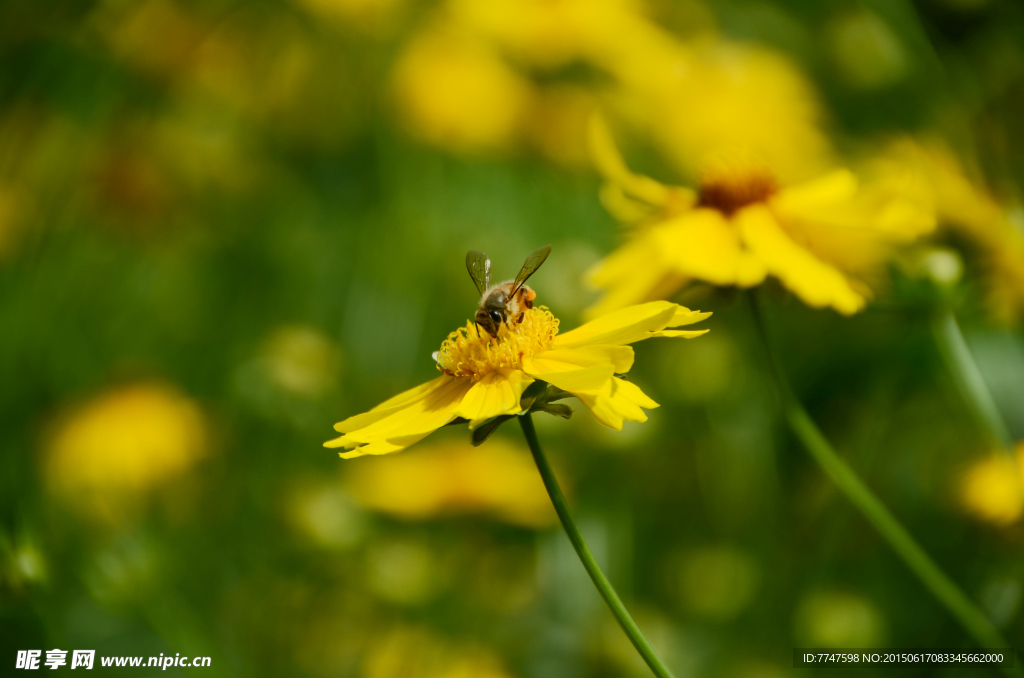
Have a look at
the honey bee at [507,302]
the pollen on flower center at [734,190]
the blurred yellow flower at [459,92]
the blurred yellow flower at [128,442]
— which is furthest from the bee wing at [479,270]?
the blurred yellow flower at [459,92]

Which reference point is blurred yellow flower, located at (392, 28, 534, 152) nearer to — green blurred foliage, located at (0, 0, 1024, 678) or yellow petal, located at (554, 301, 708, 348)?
green blurred foliage, located at (0, 0, 1024, 678)

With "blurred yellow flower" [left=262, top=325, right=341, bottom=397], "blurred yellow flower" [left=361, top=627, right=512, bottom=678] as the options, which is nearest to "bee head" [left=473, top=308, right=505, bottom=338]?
"blurred yellow flower" [left=361, top=627, right=512, bottom=678]

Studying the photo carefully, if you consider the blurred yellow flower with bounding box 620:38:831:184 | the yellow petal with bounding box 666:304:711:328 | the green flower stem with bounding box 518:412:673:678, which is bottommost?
the green flower stem with bounding box 518:412:673:678

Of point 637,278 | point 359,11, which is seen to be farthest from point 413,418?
point 359,11

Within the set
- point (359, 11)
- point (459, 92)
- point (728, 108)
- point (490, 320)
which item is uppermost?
point (359, 11)

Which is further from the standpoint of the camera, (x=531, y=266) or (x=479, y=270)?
(x=479, y=270)

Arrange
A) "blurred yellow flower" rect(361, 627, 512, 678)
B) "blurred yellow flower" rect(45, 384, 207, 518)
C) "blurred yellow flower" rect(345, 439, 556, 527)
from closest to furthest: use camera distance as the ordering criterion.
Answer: "blurred yellow flower" rect(361, 627, 512, 678) < "blurred yellow flower" rect(345, 439, 556, 527) < "blurred yellow flower" rect(45, 384, 207, 518)

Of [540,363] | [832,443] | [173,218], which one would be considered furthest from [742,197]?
[173,218]

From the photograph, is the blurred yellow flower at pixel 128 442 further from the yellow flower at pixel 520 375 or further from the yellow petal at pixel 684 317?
the yellow petal at pixel 684 317

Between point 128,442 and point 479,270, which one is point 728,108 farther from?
point 128,442
